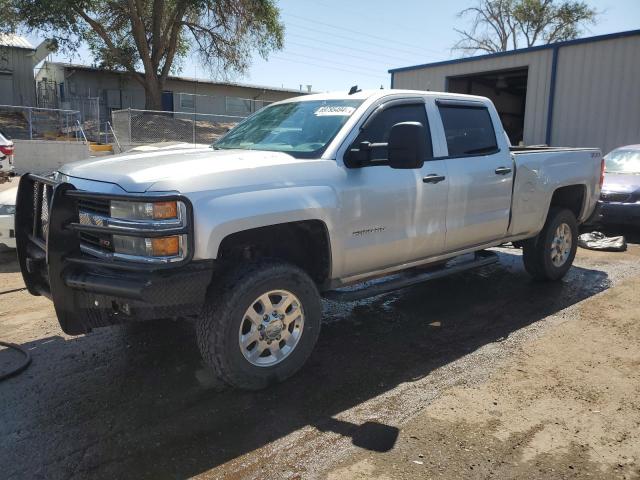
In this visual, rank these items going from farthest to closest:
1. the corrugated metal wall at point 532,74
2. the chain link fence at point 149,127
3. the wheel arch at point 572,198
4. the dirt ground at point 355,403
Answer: the chain link fence at point 149,127 → the corrugated metal wall at point 532,74 → the wheel arch at point 572,198 → the dirt ground at point 355,403

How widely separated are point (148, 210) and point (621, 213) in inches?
341

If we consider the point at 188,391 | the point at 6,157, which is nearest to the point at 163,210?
the point at 188,391

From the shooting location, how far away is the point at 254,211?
342 cm

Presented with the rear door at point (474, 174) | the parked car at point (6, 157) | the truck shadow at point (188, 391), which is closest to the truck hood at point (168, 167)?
the truck shadow at point (188, 391)

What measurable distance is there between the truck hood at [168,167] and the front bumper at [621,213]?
24.3 feet

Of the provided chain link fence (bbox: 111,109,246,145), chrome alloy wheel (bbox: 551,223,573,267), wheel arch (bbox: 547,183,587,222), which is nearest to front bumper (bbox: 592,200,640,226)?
wheel arch (bbox: 547,183,587,222)

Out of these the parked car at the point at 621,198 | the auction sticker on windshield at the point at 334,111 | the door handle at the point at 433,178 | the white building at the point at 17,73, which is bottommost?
the parked car at the point at 621,198

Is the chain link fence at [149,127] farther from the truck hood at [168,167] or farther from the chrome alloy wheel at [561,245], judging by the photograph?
the truck hood at [168,167]

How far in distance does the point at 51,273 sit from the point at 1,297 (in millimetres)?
2984

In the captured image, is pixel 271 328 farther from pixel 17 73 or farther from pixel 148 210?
pixel 17 73

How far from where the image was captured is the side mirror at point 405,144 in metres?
3.87

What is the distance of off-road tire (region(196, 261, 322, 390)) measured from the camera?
340cm

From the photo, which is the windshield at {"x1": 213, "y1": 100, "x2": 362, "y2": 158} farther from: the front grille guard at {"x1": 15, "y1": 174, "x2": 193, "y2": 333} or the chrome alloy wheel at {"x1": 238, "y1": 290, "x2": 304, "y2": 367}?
the front grille guard at {"x1": 15, "y1": 174, "x2": 193, "y2": 333}

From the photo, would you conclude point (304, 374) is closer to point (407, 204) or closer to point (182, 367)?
point (182, 367)
